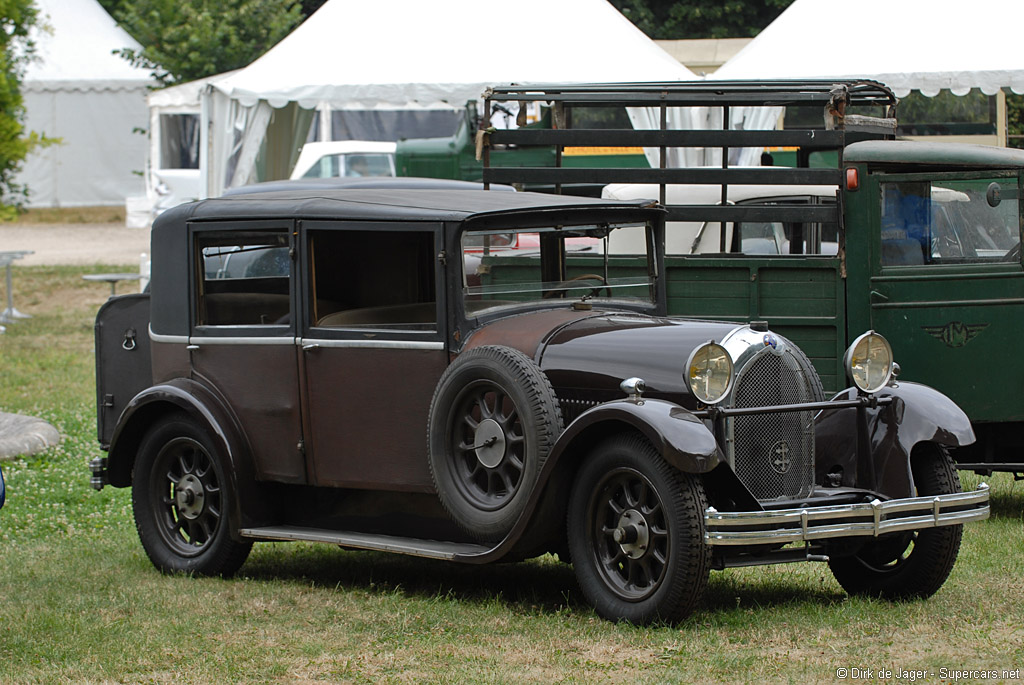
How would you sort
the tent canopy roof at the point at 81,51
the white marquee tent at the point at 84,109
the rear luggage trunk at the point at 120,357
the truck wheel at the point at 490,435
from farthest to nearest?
1. the white marquee tent at the point at 84,109
2. the tent canopy roof at the point at 81,51
3. the rear luggage trunk at the point at 120,357
4. the truck wheel at the point at 490,435

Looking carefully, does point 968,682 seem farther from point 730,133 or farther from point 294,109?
point 294,109

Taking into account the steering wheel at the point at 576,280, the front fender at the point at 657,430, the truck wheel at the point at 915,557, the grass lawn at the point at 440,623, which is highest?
the steering wheel at the point at 576,280

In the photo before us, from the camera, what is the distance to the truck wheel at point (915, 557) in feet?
17.5

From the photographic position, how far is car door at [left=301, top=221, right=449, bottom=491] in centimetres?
569

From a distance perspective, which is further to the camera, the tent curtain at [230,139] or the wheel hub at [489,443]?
the tent curtain at [230,139]

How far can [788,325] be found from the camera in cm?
734

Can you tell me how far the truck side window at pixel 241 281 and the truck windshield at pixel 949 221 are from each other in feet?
10.4

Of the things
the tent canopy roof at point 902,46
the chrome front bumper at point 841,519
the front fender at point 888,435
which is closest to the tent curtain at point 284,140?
the tent canopy roof at point 902,46

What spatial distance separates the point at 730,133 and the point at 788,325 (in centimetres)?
108

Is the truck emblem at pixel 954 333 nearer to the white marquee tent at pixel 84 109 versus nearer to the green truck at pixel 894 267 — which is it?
the green truck at pixel 894 267

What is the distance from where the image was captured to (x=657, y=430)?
4.74 m

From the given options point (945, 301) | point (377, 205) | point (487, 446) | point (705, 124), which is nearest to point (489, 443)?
point (487, 446)

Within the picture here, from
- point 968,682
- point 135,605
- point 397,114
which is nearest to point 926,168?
point 968,682

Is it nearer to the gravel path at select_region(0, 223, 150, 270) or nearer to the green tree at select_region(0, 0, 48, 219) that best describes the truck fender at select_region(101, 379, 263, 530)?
the green tree at select_region(0, 0, 48, 219)
